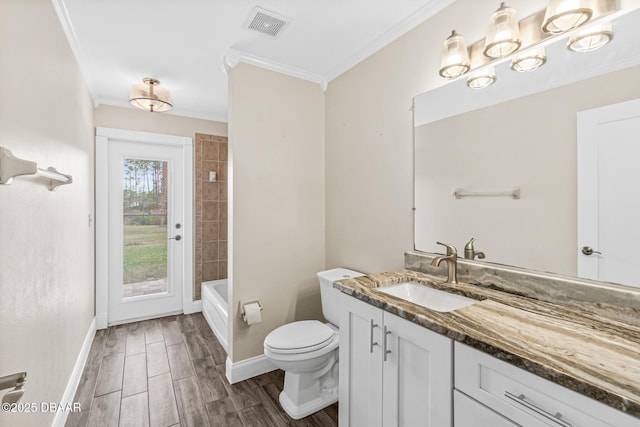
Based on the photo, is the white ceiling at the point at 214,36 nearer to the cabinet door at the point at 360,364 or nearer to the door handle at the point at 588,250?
the door handle at the point at 588,250

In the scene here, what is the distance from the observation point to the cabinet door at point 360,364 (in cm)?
128

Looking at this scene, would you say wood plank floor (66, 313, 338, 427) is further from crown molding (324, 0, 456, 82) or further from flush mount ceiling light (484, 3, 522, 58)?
crown molding (324, 0, 456, 82)

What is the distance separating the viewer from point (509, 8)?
126cm

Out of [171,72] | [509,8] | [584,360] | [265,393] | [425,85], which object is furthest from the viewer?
[171,72]

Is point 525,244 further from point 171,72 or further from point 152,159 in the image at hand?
point 152,159

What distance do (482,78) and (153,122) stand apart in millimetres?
3342

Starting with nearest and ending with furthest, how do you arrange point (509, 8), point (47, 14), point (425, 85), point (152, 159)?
point (509, 8), point (47, 14), point (425, 85), point (152, 159)

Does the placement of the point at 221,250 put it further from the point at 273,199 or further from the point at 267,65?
the point at 267,65

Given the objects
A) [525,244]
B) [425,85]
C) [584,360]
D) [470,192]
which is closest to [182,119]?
[425,85]

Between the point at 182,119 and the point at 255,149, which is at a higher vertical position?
the point at 182,119

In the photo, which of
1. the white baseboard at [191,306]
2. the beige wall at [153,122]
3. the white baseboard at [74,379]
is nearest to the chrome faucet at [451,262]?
the white baseboard at [74,379]

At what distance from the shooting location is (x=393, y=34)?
192 centimetres

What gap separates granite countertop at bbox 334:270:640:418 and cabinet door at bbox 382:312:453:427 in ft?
0.21

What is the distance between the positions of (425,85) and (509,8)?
539 millimetres
